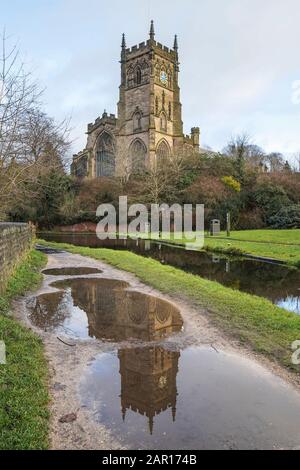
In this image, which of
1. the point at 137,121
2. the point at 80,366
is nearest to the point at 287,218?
the point at 137,121

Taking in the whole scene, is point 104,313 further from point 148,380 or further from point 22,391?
point 22,391

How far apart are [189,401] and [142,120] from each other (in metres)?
59.2

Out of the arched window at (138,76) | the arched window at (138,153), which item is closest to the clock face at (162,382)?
the arched window at (138,153)

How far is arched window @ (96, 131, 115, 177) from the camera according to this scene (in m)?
62.3

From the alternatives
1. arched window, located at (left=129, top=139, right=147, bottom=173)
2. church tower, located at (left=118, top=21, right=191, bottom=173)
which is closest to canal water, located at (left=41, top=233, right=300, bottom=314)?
arched window, located at (left=129, top=139, right=147, bottom=173)

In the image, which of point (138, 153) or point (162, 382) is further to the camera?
point (138, 153)

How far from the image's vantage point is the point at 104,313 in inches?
332

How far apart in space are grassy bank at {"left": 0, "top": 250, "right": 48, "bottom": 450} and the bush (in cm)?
3285

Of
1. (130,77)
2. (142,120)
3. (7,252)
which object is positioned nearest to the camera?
(7,252)

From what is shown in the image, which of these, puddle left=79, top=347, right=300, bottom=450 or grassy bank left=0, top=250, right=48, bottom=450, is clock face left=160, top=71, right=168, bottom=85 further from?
puddle left=79, top=347, right=300, bottom=450

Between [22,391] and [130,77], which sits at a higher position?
[130,77]
